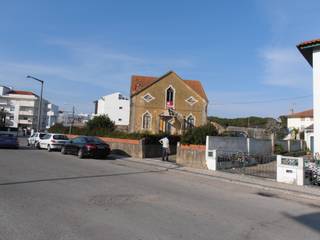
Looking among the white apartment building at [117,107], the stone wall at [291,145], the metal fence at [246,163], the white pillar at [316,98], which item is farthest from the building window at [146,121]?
the white apartment building at [117,107]

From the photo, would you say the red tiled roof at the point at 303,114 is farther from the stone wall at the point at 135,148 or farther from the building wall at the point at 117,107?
the stone wall at the point at 135,148

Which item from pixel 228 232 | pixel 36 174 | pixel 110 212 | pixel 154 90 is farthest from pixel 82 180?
pixel 154 90

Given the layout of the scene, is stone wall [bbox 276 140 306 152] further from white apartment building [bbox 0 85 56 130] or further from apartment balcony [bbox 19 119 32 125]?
apartment balcony [bbox 19 119 32 125]

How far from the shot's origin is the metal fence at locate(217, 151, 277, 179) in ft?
52.7

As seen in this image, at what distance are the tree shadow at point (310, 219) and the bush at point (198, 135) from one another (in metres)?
11.4

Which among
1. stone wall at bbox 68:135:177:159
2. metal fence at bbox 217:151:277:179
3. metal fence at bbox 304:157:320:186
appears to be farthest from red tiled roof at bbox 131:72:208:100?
metal fence at bbox 304:157:320:186

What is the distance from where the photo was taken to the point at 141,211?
23.5 feet

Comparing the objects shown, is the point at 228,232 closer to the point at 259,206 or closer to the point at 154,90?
the point at 259,206

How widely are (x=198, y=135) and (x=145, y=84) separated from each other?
2511 centimetres

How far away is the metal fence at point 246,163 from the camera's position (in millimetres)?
16062

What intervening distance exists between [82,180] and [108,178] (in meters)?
1.21

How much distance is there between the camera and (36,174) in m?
12.2

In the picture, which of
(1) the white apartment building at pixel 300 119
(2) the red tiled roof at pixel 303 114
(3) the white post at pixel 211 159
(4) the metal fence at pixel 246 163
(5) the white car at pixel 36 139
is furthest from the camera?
(2) the red tiled roof at pixel 303 114

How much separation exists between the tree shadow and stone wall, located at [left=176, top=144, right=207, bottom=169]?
9.72 m
